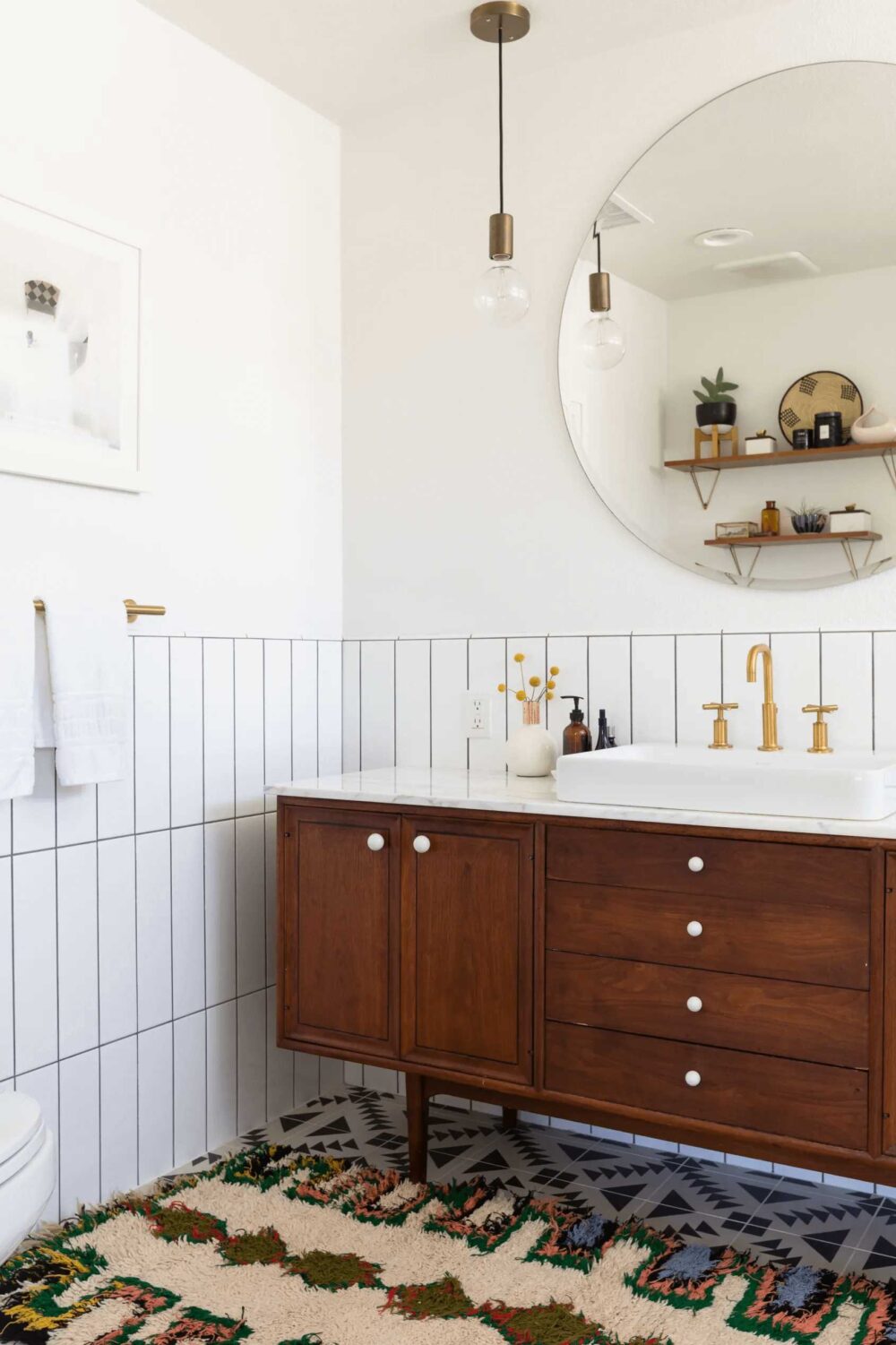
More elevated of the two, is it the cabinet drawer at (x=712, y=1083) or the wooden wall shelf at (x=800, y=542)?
the wooden wall shelf at (x=800, y=542)

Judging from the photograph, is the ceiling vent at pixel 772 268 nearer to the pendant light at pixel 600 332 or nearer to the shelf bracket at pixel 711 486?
the pendant light at pixel 600 332

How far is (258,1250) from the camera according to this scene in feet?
6.64

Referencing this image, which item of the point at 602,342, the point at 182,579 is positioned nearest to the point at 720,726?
the point at 602,342

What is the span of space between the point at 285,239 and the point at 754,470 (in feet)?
4.09

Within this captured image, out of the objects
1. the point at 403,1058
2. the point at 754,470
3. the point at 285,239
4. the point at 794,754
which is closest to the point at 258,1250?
the point at 403,1058

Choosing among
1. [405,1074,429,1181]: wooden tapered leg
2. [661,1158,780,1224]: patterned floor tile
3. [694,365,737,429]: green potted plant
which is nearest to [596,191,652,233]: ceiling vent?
[694,365,737,429]: green potted plant

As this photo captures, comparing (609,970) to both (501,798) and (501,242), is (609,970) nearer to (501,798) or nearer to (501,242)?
(501,798)

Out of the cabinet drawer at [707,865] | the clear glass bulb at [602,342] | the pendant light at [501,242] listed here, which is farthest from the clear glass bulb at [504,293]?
the cabinet drawer at [707,865]

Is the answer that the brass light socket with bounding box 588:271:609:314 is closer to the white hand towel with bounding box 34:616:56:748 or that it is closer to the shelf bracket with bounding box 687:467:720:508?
the shelf bracket with bounding box 687:467:720:508

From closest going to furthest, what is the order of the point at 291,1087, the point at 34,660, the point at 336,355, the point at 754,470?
the point at 34,660 < the point at 754,470 < the point at 291,1087 < the point at 336,355

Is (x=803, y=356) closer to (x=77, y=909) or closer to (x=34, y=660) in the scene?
(x=34, y=660)

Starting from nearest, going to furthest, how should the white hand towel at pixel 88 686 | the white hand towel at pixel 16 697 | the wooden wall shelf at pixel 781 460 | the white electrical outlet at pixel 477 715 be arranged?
the white hand towel at pixel 16 697, the white hand towel at pixel 88 686, the wooden wall shelf at pixel 781 460, the white electrical outlet at pixel 477 715

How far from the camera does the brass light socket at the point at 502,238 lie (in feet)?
7.53

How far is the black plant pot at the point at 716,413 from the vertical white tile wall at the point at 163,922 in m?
0.93
